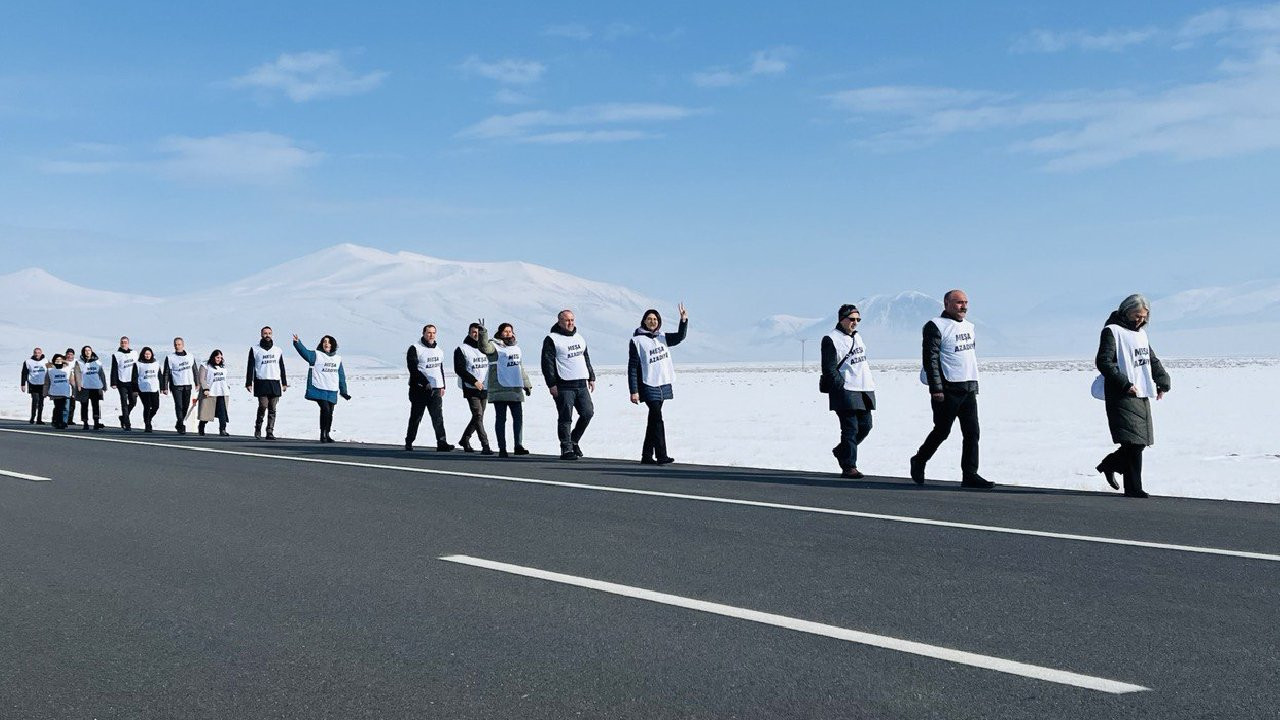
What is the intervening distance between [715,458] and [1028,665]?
13.3 meters

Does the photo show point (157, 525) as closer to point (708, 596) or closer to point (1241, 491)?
point (708, 596)

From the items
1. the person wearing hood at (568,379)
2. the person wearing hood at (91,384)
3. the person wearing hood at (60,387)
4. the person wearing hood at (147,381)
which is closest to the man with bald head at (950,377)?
the person wearing hood at (568,379)

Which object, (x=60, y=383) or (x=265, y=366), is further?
(x=60, y=383)

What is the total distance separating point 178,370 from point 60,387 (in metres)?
4.82

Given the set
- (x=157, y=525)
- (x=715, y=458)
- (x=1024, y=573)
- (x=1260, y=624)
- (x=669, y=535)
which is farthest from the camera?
(x=715, y=458)

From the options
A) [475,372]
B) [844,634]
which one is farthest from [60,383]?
[844,634]

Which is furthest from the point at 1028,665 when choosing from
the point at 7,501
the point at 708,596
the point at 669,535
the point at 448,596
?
the point at 7,501

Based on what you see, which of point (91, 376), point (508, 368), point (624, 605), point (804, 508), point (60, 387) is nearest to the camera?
point (624, 605)

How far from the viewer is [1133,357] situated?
1101 cm

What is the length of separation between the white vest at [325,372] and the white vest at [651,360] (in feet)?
24.0

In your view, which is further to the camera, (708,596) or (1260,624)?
(708,596)

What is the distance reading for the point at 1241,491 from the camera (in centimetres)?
1295

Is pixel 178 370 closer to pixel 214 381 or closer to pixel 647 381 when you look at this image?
pixel 214 381

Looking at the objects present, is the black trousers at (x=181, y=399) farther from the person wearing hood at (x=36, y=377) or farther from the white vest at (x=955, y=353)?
the white vest at (x=955, y=353)
